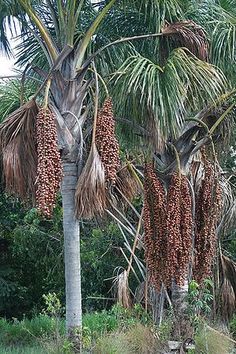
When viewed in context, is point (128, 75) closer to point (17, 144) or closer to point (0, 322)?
point (17, 144)

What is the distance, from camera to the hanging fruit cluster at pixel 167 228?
285 inches

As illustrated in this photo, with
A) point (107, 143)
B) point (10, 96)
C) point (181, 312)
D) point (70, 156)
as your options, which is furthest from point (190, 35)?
point (181, 312)

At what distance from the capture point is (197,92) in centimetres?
Result: 685

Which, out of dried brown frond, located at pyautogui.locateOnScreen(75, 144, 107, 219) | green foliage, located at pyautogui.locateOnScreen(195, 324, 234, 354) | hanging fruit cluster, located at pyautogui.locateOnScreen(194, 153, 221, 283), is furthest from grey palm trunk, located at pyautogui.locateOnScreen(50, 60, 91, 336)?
hanging fruit cluster, located at pyautogui.locateOnScreen(194, 153, 221, 283)

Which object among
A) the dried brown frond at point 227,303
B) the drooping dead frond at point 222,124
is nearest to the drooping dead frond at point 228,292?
the dried brown frond at point 227,303

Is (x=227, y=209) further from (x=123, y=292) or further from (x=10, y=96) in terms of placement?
(x=10, y=96)

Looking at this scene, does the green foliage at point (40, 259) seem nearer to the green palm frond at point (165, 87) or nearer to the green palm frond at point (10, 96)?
the green palm frond at point (10, 96)

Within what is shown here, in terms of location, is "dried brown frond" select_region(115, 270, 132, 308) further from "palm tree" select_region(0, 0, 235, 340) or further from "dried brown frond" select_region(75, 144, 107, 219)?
"dried brown frond" select_region(75, 144, 107, 219)

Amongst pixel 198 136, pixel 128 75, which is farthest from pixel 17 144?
pixel 198 136

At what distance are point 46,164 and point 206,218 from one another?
2.60m

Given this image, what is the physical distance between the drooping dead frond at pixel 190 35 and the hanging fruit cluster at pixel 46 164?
208cm

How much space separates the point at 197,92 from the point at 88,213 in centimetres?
182

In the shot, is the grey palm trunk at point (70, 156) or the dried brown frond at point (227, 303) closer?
the grey palm trunk at point (70, 156)

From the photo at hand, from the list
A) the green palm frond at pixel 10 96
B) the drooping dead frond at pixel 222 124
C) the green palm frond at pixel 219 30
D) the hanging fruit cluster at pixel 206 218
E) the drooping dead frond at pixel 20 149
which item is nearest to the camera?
the drooping dead frond at pixel 20 149
